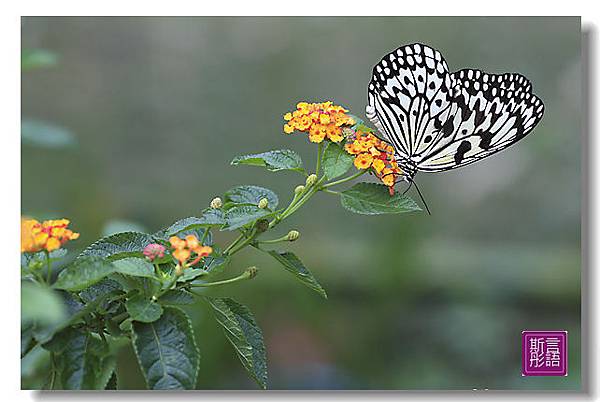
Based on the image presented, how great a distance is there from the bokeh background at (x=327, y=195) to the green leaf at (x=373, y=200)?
1538 mm

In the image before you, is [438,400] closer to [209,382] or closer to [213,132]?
[209,382]

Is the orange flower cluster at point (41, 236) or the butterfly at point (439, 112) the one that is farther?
the butterfly at point (439, 112)

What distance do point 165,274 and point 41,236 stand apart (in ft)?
0.62

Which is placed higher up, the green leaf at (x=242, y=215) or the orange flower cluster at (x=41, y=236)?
the green leaf at (x=242, y=215)

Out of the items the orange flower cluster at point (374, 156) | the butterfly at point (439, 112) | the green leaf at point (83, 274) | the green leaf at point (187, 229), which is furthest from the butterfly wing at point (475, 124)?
the green leaf at point (83, 274)

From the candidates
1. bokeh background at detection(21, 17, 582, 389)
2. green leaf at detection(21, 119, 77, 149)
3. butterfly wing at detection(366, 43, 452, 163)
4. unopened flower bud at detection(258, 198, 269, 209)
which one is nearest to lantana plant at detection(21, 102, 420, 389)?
unopened flower bud at detection(258, 198, 269, 209)

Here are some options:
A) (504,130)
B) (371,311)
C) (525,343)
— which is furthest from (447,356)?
(504,130)

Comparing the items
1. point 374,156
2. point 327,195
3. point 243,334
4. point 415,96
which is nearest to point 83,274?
point 243,334

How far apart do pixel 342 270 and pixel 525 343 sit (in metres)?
1.44

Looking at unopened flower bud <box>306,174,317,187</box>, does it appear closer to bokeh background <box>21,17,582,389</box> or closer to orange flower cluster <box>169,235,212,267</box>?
orange flower cluster <box>169,235,212,267</box>

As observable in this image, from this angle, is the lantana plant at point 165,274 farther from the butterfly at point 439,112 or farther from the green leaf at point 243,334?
the butterfly at point 439,112

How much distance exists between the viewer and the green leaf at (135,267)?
1.09m

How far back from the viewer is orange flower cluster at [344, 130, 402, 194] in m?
1.27

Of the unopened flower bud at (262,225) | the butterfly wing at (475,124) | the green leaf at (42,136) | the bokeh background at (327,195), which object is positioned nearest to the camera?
the unopened flower bud at (262,225)
